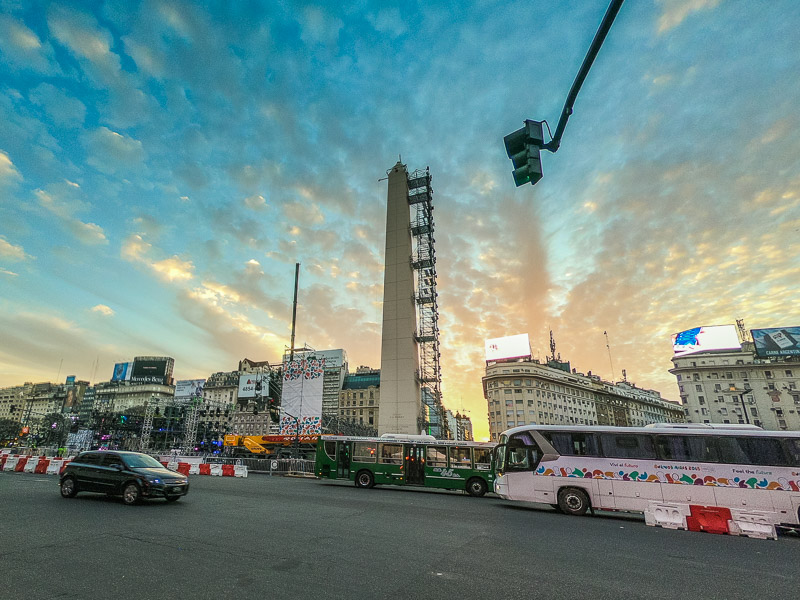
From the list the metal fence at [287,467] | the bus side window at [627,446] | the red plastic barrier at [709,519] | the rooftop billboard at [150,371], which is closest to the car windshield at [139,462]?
the bus side window at [627,446]

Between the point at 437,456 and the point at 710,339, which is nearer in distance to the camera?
the point at 437,456

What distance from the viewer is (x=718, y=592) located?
4855 millimetres

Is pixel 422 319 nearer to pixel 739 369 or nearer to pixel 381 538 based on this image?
pixel 381 538

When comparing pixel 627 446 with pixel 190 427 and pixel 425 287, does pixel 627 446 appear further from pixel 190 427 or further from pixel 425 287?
pixel 190 427

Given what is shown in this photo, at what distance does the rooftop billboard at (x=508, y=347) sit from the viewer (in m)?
74.2

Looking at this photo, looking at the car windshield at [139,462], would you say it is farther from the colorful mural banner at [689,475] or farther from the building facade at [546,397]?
the building facade at [546,397]

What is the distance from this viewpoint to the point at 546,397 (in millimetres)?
90125

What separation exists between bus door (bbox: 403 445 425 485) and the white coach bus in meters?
6.69

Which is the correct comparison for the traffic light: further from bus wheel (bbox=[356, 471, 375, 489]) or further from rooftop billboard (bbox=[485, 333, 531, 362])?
rooftop billboard (bbox=[485, 333, 531, 362])

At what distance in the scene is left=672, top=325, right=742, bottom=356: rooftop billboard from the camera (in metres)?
62.4

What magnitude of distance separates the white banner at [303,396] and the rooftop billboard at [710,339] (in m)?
62.2

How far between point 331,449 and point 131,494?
13348mm

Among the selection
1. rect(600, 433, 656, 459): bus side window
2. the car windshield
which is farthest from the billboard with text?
rect(600, 433, 656, 459): bus side window

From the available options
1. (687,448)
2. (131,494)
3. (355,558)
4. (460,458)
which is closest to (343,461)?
(460,458)
